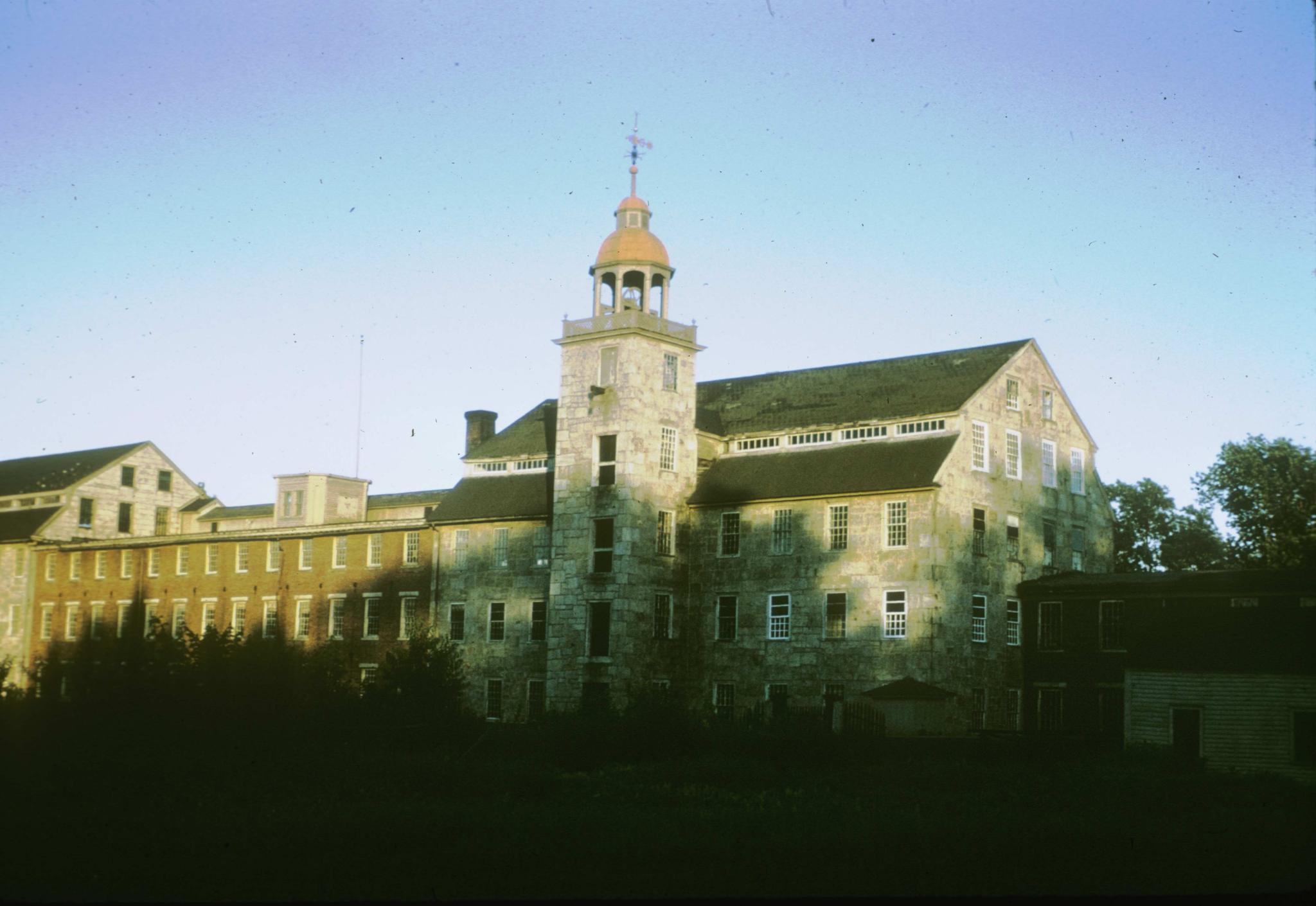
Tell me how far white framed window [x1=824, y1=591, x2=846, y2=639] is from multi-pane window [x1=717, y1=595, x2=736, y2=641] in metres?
4.04

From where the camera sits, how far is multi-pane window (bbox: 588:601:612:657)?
5472 centimetres

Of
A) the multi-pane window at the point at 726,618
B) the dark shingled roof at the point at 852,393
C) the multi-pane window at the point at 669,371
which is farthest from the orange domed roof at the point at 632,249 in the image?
the multi-pane window at the point at 726,618

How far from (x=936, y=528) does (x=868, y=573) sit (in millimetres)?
2994

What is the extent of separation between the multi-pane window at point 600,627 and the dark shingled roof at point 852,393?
8.41 metres

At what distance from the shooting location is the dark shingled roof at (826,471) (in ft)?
171

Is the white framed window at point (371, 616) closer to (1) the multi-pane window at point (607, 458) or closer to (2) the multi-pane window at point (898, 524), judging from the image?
(1) the multi-pane window at point (607, 458)

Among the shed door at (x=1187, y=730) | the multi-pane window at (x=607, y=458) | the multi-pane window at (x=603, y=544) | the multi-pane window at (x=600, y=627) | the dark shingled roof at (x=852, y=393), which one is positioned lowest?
the shed door at (x=1187, y=730)

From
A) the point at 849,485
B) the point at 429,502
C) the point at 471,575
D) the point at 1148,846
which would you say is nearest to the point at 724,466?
the point at 849,485

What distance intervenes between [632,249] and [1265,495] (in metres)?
35.6

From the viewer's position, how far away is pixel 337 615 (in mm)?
65562

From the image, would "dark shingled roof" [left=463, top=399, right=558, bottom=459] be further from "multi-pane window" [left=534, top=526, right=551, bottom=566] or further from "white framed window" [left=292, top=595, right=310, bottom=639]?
"white framed window" [left=292, top=595, right=310, bottom=639]

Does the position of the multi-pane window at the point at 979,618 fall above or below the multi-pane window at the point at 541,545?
below

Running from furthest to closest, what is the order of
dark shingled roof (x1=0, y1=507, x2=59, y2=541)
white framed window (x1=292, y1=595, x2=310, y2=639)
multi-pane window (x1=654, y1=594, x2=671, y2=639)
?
1. dark shingled roof (x1=0, y1=507, x2=59, y2=541)
2. white framed window (x1=292, y1=595, x2=310, y2=639)
3. multi-pane window (x1=654, y1=594, x2=671, y2=639)

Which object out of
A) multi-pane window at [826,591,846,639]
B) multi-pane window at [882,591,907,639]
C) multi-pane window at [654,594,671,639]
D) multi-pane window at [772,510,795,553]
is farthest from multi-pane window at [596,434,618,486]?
multi-pane window at [882,591,907,639]
